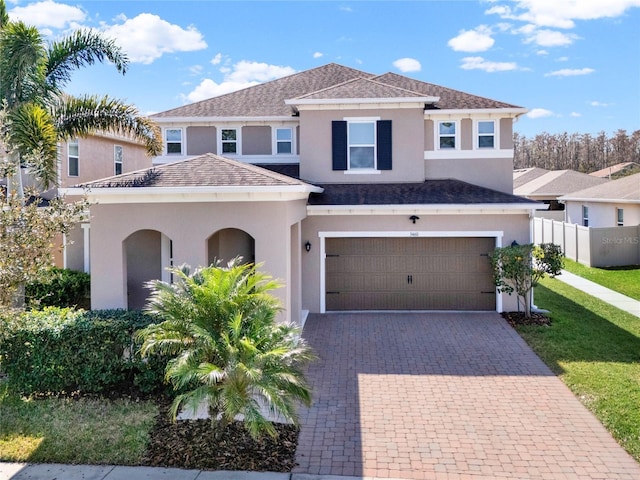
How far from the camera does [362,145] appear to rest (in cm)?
1664

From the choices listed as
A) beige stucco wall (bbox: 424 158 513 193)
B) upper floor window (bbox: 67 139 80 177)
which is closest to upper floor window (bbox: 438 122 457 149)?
beige stucco wall (bbox: 424 158 513 193)

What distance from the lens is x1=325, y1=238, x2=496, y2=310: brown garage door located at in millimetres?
15484

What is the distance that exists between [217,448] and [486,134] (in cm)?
1366

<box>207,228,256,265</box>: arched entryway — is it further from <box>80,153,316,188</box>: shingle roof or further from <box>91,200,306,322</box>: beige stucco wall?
<box>91,200,306,322</box>: beige stucco wall

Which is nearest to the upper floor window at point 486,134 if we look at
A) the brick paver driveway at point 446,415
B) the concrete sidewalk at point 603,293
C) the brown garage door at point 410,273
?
the brown garage door at point 410,273

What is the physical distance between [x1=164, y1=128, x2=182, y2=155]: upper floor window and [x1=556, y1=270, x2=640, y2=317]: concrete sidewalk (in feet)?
45.5

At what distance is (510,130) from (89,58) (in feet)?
41.6

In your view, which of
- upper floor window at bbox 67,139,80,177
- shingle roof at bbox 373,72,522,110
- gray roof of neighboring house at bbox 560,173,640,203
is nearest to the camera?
shingle roof at bbox 373,72,522,110

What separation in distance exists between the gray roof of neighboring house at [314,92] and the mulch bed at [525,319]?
262 inches

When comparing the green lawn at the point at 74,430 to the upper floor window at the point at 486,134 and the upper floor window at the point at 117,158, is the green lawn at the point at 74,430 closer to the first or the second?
the upper floor window at the point at 486,134

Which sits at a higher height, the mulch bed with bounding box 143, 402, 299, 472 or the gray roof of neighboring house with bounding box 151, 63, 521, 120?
the gray roof of neighboring house with bounding box 151, 63, 521, 120

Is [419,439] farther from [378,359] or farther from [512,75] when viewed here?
[512,75]

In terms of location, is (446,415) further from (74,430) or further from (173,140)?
(173,140)

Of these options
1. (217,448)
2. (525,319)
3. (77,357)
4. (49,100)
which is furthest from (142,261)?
(525,319)
